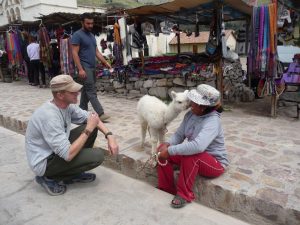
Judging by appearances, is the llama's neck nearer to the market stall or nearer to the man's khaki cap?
the man's khaki cap

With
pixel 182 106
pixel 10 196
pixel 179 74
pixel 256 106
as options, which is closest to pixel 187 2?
pixel 179 74

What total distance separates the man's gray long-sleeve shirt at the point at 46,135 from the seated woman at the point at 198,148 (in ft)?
3.37

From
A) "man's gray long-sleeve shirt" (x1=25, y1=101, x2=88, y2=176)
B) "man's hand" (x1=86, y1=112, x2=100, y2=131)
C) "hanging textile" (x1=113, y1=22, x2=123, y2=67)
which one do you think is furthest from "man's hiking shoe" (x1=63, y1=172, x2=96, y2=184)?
"hanging textile" (x1=113, y1=22, x2=123, y2=67)

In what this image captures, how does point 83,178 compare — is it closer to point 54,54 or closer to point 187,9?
point 187,9

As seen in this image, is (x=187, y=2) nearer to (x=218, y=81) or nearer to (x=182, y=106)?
(x=218, y=81)

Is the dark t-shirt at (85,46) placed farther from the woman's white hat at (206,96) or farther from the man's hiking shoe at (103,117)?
the woman's white hat at (206,96)

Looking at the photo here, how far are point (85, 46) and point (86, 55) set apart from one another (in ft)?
0.52

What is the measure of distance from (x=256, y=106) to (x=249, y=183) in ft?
13.9

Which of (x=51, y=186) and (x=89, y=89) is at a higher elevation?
(x=89, y=89)

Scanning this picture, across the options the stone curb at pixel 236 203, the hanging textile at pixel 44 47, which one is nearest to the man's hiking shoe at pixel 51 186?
the stone curb at pixel 236 203

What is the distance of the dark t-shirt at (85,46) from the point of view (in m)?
5.13

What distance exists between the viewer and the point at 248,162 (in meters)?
3.58

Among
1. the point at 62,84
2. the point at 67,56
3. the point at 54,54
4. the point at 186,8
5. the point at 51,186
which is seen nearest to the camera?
the point at 62,84

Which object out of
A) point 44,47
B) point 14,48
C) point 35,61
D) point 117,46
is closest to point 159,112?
point 117,46
